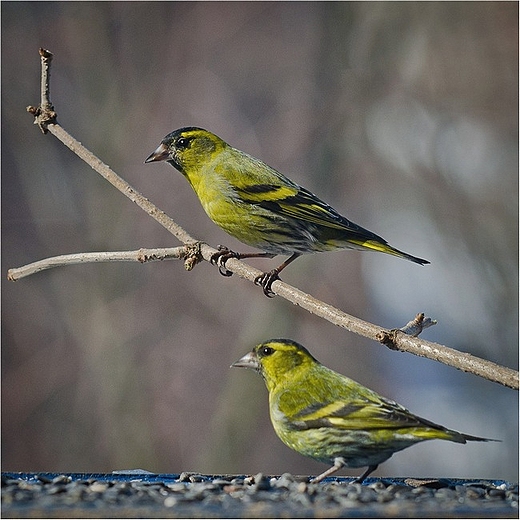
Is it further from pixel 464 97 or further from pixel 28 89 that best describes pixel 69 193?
pixel 464 97

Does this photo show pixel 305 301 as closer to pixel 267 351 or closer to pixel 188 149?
pixel 267 351

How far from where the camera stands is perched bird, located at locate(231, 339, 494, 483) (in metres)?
3.34

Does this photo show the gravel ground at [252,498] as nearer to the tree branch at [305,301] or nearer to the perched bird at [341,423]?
the perched bird at [341,423]

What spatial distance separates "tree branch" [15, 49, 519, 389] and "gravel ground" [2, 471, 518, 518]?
447 millimetres

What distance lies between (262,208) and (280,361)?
5.16ft

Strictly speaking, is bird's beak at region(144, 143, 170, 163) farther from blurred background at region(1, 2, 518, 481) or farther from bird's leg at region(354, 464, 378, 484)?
blurred background at region(1, 2, 518, 481)

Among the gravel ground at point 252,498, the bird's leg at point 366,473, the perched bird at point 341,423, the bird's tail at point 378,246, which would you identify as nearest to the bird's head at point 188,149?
the bird's tail at point 378,246

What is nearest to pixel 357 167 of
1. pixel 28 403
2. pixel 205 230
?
pixel 205 230

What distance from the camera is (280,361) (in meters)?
3.93

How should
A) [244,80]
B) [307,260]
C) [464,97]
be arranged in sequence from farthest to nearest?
[244,80] → [464,97] → [307,260]

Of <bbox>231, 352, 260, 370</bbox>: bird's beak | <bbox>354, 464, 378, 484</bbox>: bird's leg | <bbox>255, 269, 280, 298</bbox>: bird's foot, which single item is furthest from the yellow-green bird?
<bbox>354, 464, 378, 484</bbox>: bird's leg

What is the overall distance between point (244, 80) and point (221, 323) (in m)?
3.28

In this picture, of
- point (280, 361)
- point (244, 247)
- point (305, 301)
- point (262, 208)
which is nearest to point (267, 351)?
point (280, 361)

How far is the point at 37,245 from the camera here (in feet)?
36.1
